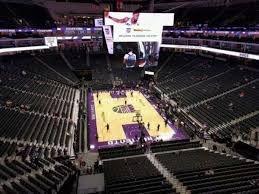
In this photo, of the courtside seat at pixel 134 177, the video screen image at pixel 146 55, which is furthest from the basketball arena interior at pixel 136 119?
the video screen image at pixel 146 55

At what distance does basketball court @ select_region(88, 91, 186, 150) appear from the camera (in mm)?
27281

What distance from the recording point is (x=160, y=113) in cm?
3447

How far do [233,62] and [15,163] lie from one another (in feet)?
125

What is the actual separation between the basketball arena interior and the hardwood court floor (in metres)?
0.14

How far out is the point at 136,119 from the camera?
32188mm

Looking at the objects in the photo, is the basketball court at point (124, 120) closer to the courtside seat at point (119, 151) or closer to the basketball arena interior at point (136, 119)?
the basketball arena interior at point (136, 119)

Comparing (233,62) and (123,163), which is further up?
(233,62)

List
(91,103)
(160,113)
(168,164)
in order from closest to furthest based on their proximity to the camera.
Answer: (168,164) → (160,113) → (91,103)

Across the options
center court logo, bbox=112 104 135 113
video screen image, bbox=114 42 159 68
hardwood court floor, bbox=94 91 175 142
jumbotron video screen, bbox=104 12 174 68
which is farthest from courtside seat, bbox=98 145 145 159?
video screen image, bbox=114 42 159 68

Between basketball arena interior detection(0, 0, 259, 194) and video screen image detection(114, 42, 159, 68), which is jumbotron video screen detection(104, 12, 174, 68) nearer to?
basketball arena interior detection(0, 0, 259, 194)

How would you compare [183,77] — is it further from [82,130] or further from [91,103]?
[82,130]

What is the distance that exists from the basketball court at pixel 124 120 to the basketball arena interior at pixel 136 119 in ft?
0.43

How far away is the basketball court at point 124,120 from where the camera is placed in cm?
2728

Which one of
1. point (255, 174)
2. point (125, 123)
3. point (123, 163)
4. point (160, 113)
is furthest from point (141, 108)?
point (255, 174)
